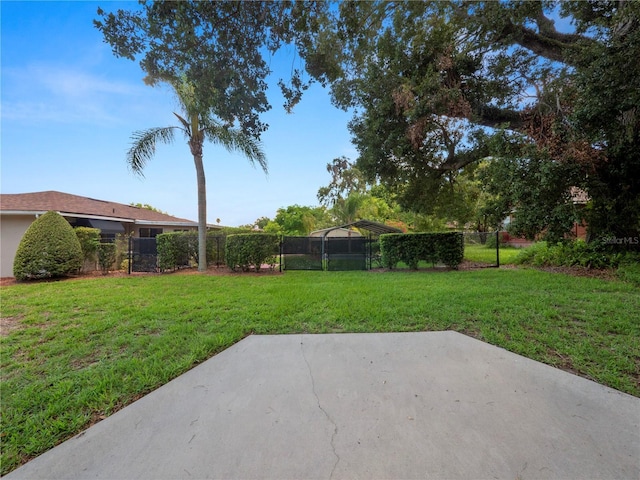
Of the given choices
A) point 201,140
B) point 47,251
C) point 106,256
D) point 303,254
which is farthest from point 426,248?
point 47,251

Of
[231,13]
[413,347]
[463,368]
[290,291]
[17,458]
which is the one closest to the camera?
[17,458]

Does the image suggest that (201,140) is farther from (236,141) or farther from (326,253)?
(326,253)

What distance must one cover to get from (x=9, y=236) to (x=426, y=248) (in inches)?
588

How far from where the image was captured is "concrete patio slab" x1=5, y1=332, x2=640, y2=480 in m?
1.57

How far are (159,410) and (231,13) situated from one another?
15.6ft

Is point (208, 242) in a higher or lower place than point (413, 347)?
higher

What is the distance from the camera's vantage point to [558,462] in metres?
1.58

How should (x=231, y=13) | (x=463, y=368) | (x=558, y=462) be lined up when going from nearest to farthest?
(x=558, y=462), (x=463, y=368), (x=231, y=13)

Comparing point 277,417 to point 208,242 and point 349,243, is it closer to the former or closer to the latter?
point 349,243

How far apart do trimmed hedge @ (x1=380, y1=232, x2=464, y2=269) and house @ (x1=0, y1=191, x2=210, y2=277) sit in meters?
11.4

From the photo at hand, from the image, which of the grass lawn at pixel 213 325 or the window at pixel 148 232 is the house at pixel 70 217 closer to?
the window at pixel 148 232

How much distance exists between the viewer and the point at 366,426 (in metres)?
1.90

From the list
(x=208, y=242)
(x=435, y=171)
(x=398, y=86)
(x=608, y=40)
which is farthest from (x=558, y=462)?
(x=208, y=242)

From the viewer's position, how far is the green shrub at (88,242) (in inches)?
352
